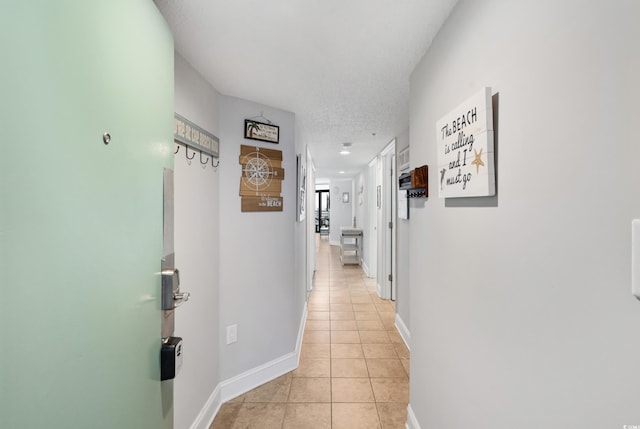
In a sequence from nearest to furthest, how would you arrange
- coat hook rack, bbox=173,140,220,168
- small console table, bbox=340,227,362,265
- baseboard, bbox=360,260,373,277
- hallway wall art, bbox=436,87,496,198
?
hallway wall art, bbox=436,87,496,198 → coat hook rack, bbox=173,140,220,168 → baseboard, bbox=360,260,373,277 → small console table, bbox=340,227,362,265

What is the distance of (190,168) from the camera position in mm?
1538

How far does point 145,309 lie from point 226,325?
1285mm

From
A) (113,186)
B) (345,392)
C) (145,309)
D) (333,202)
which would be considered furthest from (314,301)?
(333,202)

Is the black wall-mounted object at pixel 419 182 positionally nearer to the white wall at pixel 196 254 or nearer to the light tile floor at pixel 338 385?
the white wall at pixel 196 254

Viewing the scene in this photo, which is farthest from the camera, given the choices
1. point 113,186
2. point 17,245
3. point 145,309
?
point 145,309

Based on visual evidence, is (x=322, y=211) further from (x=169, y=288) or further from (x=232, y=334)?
(x=169, y=288)

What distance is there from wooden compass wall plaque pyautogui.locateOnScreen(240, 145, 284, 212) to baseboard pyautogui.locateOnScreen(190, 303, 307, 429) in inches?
49.5

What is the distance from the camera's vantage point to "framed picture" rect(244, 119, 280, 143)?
2.00 meters

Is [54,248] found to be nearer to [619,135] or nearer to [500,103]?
[619,135]

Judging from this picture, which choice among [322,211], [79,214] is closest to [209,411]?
[79,214]

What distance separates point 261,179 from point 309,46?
101cm

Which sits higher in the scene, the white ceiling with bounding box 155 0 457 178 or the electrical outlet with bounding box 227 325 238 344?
the white ceiling with bounding box 155 0 457 178

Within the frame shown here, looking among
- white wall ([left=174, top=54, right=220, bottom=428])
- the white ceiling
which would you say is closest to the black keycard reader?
white wall ([left=174, top=54, right=220, bottom=428])

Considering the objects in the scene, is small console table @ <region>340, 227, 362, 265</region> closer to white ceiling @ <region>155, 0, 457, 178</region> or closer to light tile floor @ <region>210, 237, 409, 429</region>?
light tile floor @ <region>210, 237, 409, 429</region>
